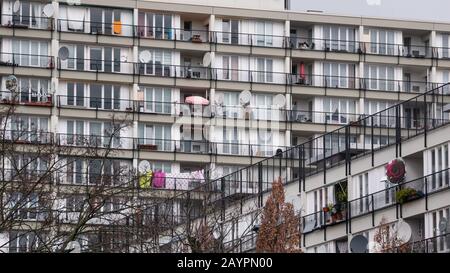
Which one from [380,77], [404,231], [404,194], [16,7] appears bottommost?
[404,231]

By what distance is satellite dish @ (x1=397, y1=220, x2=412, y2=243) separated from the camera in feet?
Result: 248

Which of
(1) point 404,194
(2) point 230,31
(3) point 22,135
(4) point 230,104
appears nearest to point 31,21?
(2) point 230,31

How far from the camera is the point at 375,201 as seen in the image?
3514 inches

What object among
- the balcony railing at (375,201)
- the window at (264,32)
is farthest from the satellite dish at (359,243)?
the window at (264,32)

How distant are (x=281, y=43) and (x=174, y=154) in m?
13.4

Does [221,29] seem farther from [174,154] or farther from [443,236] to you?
[443,236]

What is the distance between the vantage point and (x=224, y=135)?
473 feet

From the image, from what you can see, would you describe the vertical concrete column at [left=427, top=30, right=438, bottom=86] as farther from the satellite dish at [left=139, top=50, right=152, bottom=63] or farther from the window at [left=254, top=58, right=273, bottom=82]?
the satellite dish at [left=139, top=50, right=152, bottom=63]

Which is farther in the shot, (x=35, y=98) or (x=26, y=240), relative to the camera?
(x=35, y=98)

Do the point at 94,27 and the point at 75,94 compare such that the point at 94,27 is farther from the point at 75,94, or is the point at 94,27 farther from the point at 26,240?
the point at 26,240

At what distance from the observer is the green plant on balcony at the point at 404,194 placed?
8525 centimetres

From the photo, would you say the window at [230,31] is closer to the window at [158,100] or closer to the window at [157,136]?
the window at [158,100]

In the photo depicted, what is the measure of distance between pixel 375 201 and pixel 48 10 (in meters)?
55.8
